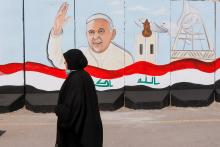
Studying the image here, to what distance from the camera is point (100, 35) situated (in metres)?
13.7

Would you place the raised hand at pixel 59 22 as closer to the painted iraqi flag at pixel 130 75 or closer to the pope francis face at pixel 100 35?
the pope francis face at pixel 100 35

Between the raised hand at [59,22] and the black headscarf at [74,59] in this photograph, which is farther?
the raised hand at [59,22]

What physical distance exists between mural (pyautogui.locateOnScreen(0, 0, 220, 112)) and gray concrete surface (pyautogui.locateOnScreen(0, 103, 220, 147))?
0.48m

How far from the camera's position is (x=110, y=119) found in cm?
1235

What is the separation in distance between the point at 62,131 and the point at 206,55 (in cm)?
971

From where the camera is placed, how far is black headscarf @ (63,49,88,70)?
5070 mm

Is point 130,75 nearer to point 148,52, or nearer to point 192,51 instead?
point 148,52

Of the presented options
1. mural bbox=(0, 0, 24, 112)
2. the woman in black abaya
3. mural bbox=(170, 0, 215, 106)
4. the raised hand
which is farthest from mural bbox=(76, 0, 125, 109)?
the woman in black abaya

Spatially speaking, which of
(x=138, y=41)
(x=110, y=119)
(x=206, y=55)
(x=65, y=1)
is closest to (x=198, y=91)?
(x=206, y=55)

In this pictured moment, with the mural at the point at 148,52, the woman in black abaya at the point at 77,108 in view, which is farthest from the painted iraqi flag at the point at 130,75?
the woman in black abaya at the point at 77,108

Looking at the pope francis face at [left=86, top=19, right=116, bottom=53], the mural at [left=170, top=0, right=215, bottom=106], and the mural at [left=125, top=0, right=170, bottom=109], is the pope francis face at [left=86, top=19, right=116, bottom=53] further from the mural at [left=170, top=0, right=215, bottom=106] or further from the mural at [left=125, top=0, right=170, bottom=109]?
the mural at [left=170, top=0, right=215, bottom=106]

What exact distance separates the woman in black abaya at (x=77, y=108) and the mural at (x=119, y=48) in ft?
27.0

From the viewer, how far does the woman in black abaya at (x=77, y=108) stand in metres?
5.07

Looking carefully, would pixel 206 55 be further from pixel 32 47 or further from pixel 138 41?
pixel 32 47
